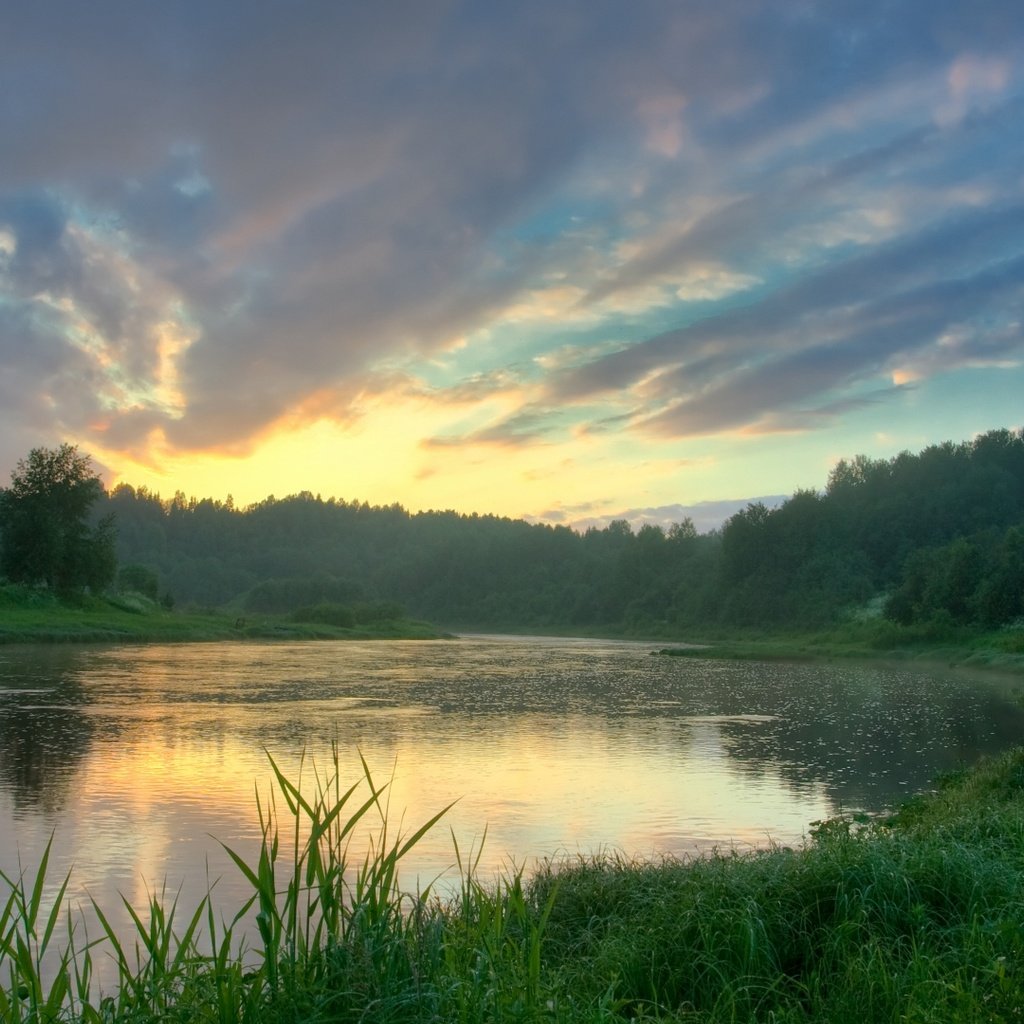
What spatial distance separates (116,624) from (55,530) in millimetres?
8081

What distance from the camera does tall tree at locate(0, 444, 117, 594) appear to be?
6569cm

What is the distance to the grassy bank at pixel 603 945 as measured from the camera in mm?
4910

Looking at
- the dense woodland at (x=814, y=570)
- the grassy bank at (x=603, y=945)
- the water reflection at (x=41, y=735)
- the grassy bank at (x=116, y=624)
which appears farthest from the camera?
the dense woodland at (x=814, y=570)

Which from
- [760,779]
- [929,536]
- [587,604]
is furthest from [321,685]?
[587,604]

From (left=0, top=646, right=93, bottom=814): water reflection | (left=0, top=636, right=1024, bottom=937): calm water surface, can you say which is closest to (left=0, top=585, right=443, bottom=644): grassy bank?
(left=0, top=636, right=1024, bottom=937): calm water surface

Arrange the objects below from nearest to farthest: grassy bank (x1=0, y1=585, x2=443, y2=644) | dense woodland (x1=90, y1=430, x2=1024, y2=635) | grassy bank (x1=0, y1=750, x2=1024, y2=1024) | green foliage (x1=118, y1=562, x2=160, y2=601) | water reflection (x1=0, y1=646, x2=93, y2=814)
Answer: grassy bank (x1=0, y1=750, x2=1024, y2=1024)
water reflection (x1=0, y1=646, x2=93, y2=814)
grassy bank (x1=0, y1=585, x2=443, y2=644)
dense woodland (x1=90, y1=430, x2=1024, y2=635)
green foliage (x1=118, y1=562, x2=160, y2=601)

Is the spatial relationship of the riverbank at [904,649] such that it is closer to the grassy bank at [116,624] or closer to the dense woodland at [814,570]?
the dense woodland at [814,570]

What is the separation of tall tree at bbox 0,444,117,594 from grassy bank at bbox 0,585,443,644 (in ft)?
5.23

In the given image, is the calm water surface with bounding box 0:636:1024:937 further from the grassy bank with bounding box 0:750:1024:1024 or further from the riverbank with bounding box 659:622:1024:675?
the riverbank with bounding box 659:622:1024:675

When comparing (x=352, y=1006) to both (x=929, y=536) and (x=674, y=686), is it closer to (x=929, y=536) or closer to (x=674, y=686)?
(x=674, y=686)

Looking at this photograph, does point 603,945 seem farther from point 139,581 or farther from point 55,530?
point 139,581

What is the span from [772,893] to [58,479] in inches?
2702

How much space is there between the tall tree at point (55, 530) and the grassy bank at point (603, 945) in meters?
61.4

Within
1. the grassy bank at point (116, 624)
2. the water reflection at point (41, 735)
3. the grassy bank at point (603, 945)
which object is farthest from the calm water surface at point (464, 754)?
the grassy bank at point (116, 624)
